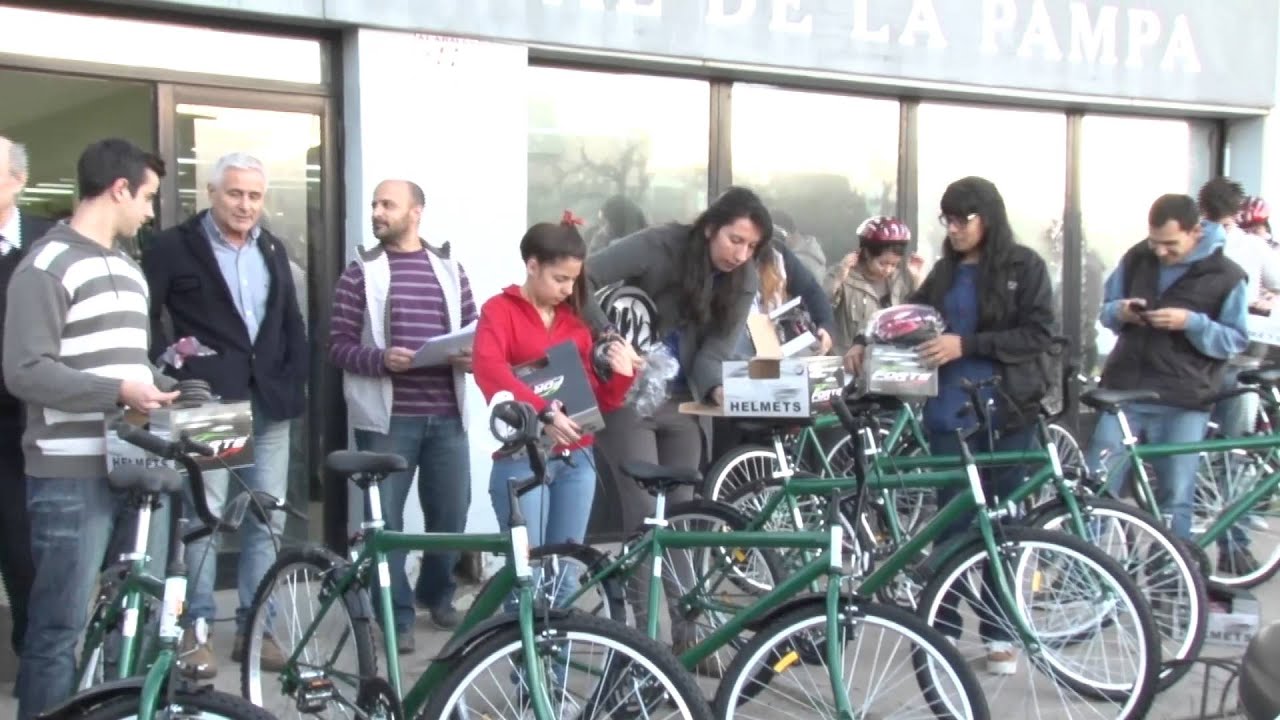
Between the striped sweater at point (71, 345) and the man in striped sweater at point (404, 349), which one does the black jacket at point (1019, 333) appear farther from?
the striped sweater at point (71, 345)

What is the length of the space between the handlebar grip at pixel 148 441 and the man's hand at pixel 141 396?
32 centimetres

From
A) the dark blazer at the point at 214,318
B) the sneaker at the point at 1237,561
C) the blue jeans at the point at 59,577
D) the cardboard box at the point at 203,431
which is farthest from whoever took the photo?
the sneaker at the point at 1237,561

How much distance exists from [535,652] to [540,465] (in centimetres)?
59

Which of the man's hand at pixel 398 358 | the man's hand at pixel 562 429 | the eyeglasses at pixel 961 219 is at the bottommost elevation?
the man's hand at pixel 562 429

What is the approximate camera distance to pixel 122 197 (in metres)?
4.00

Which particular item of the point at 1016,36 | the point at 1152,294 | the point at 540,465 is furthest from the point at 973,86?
the point at 540,465

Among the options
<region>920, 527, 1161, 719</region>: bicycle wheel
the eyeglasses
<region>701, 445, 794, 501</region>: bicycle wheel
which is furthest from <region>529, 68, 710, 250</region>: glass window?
<region>920, 527, 1161, 719</region>: bicycle wheel

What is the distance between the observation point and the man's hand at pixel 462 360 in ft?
17.6

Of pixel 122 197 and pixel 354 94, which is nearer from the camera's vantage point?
pixel 122 197

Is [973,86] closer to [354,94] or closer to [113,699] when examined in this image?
[354,94]

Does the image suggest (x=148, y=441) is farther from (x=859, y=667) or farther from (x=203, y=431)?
(x=859, y=667)

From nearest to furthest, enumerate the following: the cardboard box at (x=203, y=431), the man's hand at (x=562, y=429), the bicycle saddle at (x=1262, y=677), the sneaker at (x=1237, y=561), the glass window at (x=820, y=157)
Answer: the bicycle saddle at (x=1262, y=677)
the cardboard box at (x=203, y=431)
the man's hand at (x=562, y=429)
the sneaker at (x=1237, y=561)
the glass window at (x=820, y=157)

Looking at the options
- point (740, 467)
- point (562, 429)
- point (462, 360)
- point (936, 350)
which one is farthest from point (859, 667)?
point (740, 467)

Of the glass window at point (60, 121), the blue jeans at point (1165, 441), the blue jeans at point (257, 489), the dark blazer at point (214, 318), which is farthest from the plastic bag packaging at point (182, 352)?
the blue jeans at point (1165, 441)
